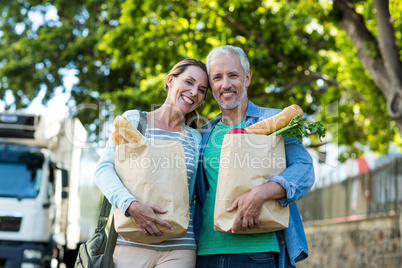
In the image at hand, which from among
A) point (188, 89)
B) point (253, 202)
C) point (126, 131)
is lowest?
point (253, 202)

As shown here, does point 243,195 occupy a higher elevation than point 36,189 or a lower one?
lower

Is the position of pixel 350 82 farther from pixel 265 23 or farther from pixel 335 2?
pixel 335 2

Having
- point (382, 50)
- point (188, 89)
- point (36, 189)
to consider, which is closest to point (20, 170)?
point (36, 189)

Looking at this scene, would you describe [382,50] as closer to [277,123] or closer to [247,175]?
[277,123]

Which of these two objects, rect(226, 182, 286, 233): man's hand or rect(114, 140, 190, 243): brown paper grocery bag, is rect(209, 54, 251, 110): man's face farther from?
rect(226, 182, 286, 233): man's hand

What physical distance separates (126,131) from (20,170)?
251 inches

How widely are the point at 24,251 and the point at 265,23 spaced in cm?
660

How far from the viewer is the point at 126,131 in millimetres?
2928

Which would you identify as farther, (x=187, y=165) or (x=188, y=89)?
(x=188, y=89)

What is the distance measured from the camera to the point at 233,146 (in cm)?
288

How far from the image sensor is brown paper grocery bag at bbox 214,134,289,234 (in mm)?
2855

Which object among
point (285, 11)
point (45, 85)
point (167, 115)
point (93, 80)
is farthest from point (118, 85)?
point (167, 115)

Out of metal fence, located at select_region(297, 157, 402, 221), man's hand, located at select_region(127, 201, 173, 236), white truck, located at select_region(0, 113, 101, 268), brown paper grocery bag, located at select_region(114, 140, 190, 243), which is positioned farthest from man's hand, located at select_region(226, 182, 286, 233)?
metal fence, located at select_region(297, 157, 402, 221)

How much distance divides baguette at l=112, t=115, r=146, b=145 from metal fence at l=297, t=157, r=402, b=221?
8.73 metres
